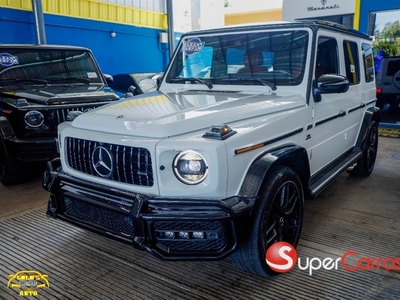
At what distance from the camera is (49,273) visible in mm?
2455

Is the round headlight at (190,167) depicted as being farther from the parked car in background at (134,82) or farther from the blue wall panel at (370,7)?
the blue wall panel at (370,7)

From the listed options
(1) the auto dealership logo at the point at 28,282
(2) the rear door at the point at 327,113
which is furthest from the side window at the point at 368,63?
(1) the auto dealership logo at the point at 28,282

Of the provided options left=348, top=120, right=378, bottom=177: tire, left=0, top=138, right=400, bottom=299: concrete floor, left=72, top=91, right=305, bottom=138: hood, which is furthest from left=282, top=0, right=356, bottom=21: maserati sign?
left=72, top=91, right=305, bottom=138: hood

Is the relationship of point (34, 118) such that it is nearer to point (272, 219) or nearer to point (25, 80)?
point (25, 80)

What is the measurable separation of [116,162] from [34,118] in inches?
90.1

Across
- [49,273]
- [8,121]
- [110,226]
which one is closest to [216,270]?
[110,226]

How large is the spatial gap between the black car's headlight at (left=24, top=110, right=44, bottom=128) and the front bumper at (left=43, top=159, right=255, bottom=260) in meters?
2.24

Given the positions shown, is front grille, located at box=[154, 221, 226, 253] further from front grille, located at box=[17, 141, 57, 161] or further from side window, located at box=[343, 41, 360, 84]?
front grille, located at box=[17, 141, 57, 161]

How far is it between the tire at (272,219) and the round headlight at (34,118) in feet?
9.12

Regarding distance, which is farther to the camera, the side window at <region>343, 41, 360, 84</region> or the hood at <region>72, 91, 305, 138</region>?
the side window at <region>343, 41, 360, 84</region>

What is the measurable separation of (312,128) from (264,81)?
525 mm

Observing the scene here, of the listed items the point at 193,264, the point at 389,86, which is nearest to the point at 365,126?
the point at 193,264

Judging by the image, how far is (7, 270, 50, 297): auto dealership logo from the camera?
2265 millimetres
